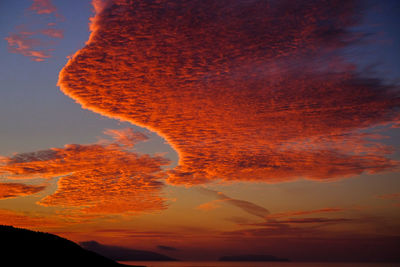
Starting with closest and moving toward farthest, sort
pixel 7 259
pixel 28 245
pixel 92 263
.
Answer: pixel 7 259
pixel 28 245
pixel 92 263

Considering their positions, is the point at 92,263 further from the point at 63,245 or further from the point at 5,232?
the point at 5,232

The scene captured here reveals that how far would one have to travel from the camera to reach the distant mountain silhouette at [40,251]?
54.6 meters

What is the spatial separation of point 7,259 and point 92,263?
15.8 meters

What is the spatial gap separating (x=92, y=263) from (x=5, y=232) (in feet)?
53.7

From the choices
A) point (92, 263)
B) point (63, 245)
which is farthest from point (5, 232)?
point (92, 263)

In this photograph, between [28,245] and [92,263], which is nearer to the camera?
[28,245]

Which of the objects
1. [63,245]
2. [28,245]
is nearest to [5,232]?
[28,245]

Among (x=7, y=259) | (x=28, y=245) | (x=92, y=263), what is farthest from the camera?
(x=92, y=263)

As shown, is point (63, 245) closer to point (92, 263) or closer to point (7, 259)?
point (92, 263)

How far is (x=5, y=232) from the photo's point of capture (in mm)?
62125

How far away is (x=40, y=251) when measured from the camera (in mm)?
59375

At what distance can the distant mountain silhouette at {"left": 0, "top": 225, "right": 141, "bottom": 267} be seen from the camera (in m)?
54.6

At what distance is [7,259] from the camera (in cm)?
5284

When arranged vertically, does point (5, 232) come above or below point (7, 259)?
above
